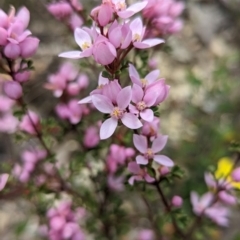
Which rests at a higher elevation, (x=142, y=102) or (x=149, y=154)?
(x=142, y=102)

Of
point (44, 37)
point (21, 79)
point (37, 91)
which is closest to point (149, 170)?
point (21, 79)

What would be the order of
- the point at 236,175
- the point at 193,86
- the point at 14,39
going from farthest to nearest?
1. the point at 193,86
2. the point at 236,175
3. the point at 14,39

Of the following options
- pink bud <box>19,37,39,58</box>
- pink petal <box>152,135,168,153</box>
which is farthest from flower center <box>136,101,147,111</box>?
pink bud <box>19,37,39,58</box>

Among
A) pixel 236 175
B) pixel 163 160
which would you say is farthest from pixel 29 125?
pixel 236 175

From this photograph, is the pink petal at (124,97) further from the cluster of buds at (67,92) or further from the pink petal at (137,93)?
the cluster of buds at (67,92)

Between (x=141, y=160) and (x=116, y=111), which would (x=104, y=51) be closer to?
(x=116, y=111)

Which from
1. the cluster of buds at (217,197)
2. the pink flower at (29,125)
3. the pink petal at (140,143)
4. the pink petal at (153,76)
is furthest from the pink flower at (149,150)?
the pink flower at (29,125)

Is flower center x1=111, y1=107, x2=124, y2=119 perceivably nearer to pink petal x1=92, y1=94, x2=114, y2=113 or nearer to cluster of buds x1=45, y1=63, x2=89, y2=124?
pink petal x1=92, y1=94, x2=114, y2=113
